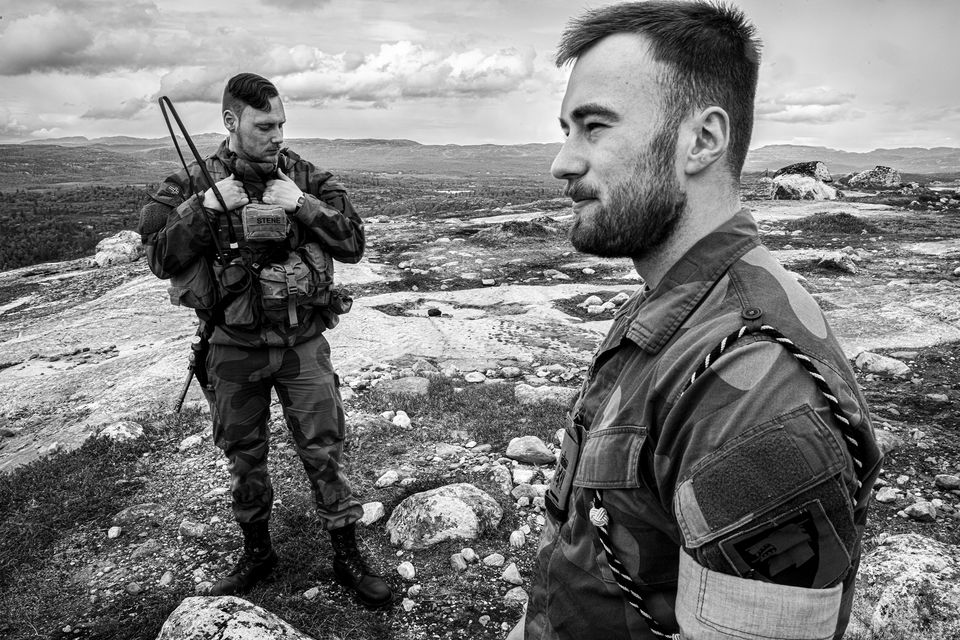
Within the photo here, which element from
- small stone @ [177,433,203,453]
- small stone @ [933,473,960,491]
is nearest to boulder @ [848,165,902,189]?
small stone @ [933,473,960,491]

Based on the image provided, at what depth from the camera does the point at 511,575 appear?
3.48m

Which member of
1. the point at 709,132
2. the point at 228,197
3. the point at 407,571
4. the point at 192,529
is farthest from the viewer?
the point at 192,529

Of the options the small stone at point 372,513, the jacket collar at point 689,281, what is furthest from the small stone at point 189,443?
the jacket collar at point 689,281

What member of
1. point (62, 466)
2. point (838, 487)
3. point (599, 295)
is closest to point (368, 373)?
point (62, 466)

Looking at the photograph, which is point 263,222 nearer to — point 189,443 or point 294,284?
point 294,284

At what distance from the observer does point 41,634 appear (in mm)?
3152

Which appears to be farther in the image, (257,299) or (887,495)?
(887,495)

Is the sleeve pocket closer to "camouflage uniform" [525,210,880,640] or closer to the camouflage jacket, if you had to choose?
"camouflage uniform" [525,210,880,640]

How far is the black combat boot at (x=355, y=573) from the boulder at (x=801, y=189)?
76.8 ft

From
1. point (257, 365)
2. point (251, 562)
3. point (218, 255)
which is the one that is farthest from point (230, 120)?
point (251, 562)

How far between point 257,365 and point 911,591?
11.4 ft

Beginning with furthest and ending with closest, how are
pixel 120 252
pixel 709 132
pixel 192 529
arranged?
pixel 120 252 → pixel 192 529 → pixel 709 132

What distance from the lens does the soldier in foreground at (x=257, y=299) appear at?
11.0 ft

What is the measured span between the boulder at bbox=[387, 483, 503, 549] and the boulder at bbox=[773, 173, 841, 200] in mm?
22598
